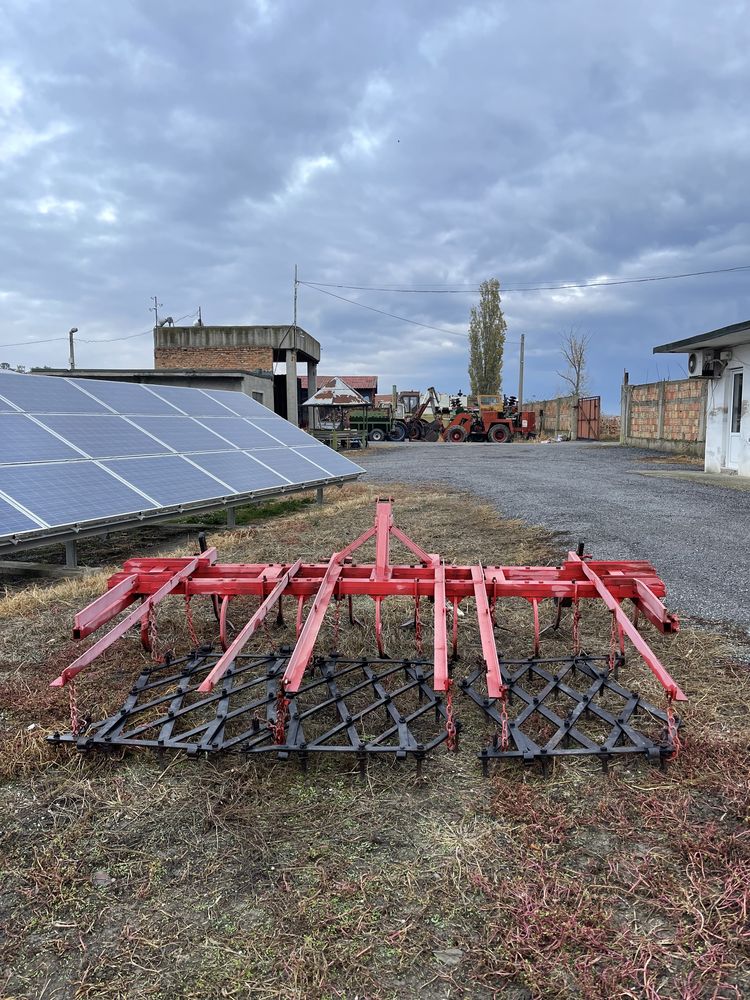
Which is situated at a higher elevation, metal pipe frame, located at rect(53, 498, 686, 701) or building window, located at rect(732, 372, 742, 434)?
building window, located at rect(732, 372, 742, 434)

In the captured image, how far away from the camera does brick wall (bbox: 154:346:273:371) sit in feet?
82.2

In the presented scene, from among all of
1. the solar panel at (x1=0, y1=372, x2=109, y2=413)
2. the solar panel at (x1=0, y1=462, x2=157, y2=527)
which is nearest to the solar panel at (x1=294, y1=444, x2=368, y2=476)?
the solar panel at (x1=0, y1=372, x2=109, y2=413)

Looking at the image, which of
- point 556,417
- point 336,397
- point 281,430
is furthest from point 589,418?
point 281,430

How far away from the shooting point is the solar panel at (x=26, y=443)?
20.5 ft

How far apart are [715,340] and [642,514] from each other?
7489 mm

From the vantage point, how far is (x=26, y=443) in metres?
6.53

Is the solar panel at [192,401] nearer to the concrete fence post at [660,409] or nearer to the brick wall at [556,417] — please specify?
the concrete fence post at [660,409]

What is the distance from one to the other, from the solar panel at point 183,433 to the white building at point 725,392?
11.0 m

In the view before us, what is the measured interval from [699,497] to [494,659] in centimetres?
945

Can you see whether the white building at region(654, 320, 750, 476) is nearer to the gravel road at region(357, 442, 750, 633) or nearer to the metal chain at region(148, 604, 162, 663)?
the gravel road at region(357, 442, 750, 633)

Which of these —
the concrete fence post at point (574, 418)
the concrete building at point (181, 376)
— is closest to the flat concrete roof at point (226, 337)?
the concrete building at point (181, 376)

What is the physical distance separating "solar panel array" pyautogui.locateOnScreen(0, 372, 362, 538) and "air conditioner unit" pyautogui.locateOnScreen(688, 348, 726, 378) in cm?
952

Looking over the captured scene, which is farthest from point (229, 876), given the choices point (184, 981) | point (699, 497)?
point (699, 497)

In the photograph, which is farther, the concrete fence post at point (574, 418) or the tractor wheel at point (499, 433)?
the concrete fence post at point (574, 418)
